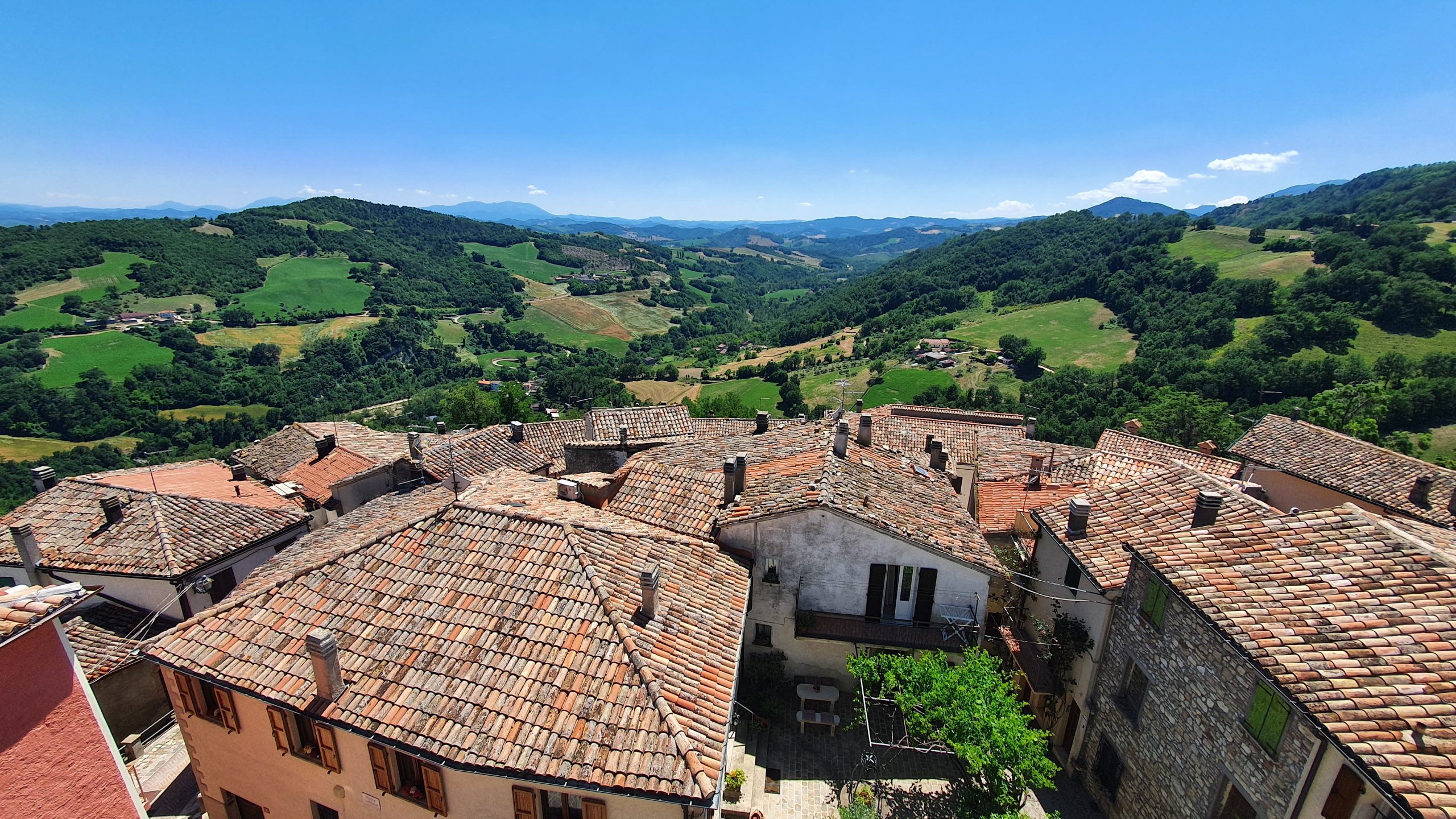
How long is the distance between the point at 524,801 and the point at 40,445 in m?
135

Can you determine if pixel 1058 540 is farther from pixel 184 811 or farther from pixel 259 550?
pixel 259 550

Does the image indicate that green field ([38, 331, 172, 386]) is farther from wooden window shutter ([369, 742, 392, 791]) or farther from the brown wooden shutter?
the brown wooden shutter

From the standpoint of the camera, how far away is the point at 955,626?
17844 mm

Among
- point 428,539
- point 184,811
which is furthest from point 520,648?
point 184,811

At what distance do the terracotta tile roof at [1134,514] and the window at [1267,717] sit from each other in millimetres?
4456

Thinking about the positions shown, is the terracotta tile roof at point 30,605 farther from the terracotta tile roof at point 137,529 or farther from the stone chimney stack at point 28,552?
the stone chimney stack at point 28,552

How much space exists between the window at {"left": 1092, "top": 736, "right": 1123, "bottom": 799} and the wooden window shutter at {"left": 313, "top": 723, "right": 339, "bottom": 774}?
1854 centimetres

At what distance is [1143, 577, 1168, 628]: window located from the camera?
13.8 m

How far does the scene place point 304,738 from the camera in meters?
12.4

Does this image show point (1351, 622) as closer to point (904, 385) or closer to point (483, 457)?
point (483, 457)

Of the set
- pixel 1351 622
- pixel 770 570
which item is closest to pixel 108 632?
pixel 770 570

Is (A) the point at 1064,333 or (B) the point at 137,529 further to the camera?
(A) the point at 1064,333

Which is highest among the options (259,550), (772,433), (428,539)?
(428,539)

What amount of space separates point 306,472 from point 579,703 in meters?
30.5
